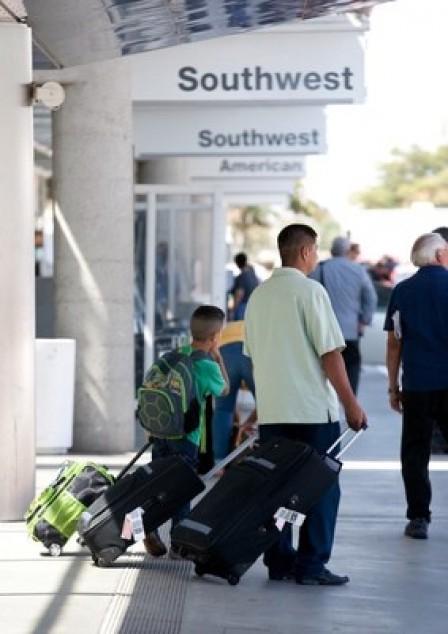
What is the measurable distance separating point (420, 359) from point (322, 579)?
1.78 metres

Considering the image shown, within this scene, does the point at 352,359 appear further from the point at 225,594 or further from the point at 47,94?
the point at 225,594

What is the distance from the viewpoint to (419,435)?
1006 centimetres

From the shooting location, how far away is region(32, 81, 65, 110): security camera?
1096cm

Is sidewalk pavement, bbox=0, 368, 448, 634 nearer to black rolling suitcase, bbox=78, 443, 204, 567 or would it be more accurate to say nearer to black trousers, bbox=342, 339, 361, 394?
black rolling suitcase, bbox=78, 443, 204, 567

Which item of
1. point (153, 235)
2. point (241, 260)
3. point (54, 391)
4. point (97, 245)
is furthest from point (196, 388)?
point (241, 260)

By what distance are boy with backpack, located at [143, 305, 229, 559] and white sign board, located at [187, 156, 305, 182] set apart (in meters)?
16.7

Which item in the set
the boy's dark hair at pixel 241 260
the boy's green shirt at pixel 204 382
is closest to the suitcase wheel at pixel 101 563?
the boy's green shirt at pixel 204 382

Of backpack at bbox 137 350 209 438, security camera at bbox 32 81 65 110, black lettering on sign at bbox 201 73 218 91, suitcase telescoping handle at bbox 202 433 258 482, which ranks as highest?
black lettering on sign at bbox 201 73 218 91

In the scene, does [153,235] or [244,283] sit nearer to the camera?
[153,235]

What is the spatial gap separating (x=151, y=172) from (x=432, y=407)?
17.8 m

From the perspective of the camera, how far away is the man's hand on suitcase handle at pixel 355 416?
834 cm

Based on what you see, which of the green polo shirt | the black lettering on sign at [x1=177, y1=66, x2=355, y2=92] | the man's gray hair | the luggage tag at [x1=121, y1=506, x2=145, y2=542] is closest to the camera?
the green polo shirt

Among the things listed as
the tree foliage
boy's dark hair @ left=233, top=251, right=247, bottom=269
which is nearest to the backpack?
boy's dark hair @ left=233, top=251, right=247, bottom=269

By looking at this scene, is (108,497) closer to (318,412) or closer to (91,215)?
(318,412)
